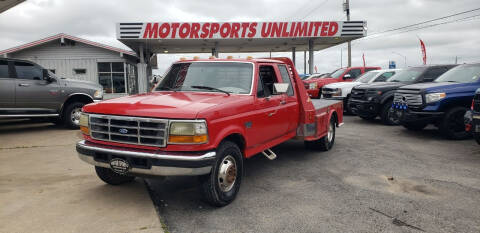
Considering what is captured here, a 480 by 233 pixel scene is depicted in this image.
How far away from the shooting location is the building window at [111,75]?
69.5 ft

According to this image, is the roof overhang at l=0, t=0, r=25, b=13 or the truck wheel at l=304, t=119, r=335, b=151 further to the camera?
the roof overhang at l=0, t=0, r=25, b=13

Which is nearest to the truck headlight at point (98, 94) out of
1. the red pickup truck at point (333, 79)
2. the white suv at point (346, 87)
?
the red pickup truck at point (333, 79)

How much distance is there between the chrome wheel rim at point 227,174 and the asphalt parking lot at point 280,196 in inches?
10.1

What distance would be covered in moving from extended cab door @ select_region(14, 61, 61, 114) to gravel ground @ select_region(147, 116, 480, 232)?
6216 mm

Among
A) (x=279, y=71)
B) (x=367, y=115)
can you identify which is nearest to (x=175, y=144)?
(x=279, y=71)

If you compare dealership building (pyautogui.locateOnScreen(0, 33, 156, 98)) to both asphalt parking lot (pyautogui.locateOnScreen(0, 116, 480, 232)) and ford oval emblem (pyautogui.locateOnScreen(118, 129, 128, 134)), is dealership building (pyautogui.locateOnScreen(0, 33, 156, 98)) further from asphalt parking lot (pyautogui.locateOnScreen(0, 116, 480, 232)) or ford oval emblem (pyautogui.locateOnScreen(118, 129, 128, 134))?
ford oval emblem (pyautogui.locateOnScreen(118, 129, 128, 134))

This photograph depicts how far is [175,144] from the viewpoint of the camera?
351cm

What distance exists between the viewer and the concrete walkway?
3459 mm

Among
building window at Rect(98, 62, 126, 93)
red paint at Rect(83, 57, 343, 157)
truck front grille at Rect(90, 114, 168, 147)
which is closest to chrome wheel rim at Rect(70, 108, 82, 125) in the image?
red paint at Rect(83, 57, 343, 157)

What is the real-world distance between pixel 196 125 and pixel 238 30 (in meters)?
19.0

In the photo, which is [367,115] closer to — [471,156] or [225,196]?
[471,156]

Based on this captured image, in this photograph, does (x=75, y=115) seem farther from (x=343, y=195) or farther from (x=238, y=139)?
(x=343, y=195)

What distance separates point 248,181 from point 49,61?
1992cm

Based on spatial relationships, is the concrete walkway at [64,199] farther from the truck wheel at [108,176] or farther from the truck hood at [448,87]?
the truck hood at [448,87]
